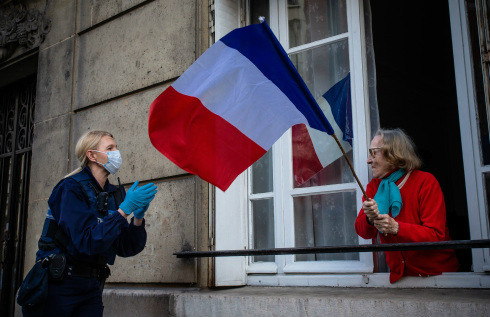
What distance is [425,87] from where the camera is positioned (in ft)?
18.6

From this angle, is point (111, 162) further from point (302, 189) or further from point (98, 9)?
point (98, 9)

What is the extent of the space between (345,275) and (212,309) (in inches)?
39.9

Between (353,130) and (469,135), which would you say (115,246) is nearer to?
(353,130)

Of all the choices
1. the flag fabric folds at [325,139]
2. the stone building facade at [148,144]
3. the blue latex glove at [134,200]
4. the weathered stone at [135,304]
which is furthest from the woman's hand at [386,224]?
the weathered stone at [135,304]

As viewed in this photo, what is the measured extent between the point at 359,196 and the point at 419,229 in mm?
695

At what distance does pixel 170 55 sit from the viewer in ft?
15.3

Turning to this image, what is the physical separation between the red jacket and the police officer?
1479 millimetres

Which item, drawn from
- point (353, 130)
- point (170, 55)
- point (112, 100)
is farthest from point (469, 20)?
point (112, 100)

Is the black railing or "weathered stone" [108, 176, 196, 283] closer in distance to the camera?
the black railing

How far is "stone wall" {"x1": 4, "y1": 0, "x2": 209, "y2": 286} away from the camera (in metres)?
4.38

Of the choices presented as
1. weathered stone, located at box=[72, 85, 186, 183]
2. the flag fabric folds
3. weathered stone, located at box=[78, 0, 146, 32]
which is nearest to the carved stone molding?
weathered stone, located at box=[78, 0, 146, 32]

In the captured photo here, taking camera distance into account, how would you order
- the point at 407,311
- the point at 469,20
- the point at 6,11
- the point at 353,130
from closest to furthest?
the point at 407,311 → the point at 469,20 → the point at 353,130 → the point at 6,11

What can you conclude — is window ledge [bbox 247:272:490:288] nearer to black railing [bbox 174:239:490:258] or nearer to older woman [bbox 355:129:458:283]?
older woman [bbox 355:129:458:283]

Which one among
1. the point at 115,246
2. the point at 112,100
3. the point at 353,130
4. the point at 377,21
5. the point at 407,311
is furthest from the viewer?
the point at 112,100
